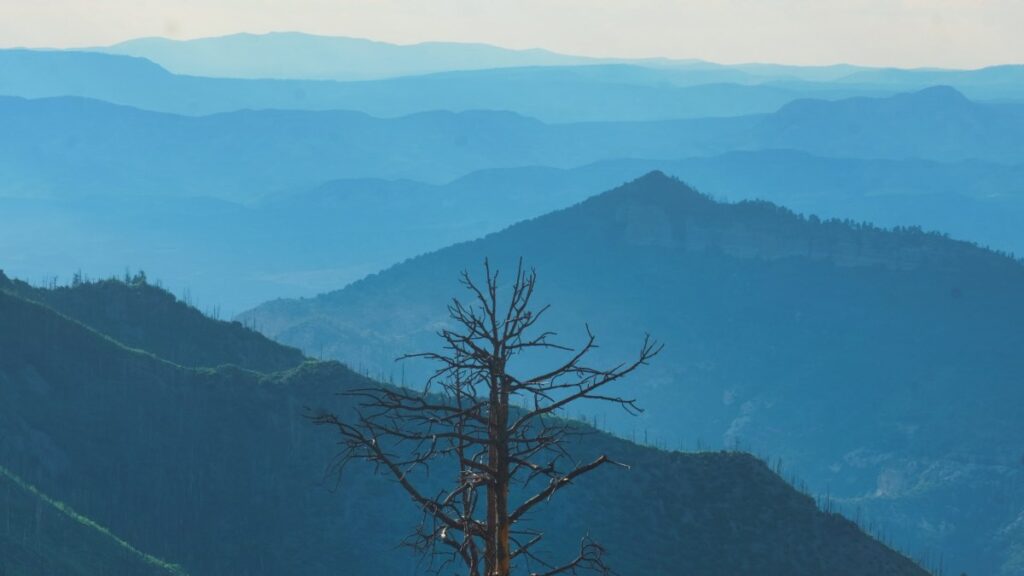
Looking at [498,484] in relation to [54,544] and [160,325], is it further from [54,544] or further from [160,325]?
[160,325]

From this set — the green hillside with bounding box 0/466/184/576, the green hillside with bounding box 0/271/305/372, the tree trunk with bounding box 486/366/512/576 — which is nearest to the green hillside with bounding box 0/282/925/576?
the green hillside with bounding box 0/466/184/576

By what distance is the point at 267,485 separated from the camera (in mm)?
114062

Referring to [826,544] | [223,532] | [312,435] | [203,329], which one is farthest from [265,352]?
[826,544]

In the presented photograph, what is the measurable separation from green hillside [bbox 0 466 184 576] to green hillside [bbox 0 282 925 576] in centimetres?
859

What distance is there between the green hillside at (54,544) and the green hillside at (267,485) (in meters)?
8.59

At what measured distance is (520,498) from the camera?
115 meters

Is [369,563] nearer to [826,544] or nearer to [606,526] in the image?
[606,526]

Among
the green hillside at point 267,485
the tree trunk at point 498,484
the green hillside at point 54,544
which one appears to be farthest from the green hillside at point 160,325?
the tree trunk at point 498,484

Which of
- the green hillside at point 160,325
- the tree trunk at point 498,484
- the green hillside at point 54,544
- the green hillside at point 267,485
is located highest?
the green hillside at point 160,325

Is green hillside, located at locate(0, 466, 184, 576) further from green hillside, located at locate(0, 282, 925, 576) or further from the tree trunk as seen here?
the tree trunk

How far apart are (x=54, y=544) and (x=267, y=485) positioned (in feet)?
80.2

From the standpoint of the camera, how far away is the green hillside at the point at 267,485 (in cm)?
10719

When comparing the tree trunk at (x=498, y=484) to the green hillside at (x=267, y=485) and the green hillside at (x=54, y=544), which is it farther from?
the green hillside at (x=267, y=485)

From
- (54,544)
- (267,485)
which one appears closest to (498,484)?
(54,544)
